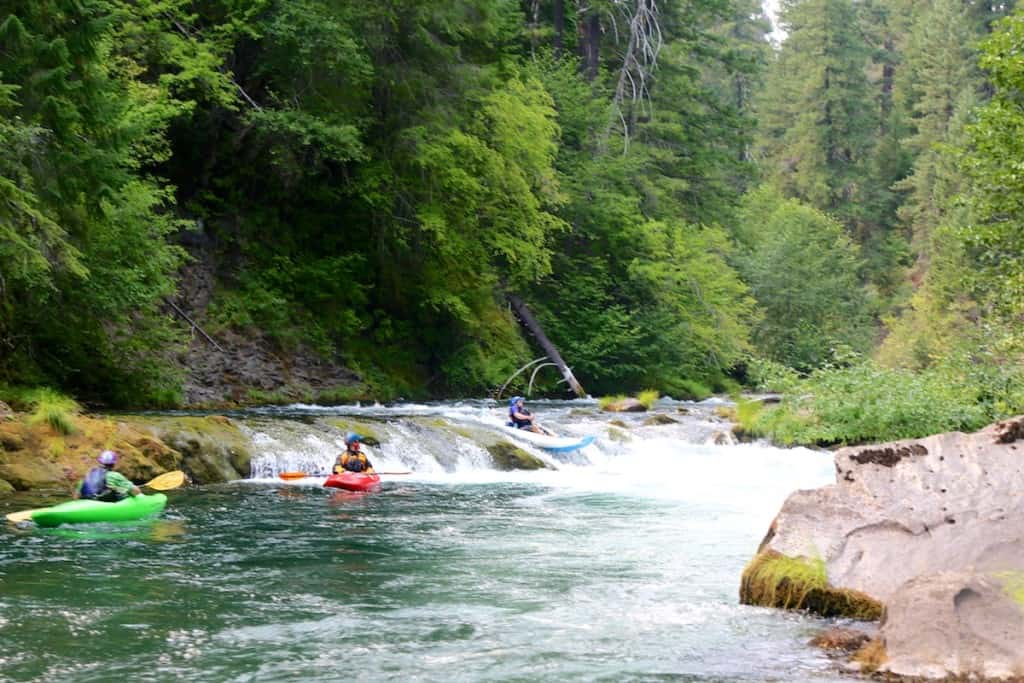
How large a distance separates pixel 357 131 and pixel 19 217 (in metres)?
11.1

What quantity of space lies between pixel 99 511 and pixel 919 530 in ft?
26.0

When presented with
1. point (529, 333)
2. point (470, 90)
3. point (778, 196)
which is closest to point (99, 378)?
point (470, 90)

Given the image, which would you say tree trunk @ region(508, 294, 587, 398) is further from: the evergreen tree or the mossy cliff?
the evergreen tree

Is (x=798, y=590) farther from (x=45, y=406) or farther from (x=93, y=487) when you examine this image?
(x=45, y=406)

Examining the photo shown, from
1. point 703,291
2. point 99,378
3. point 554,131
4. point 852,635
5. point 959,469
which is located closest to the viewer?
point 852,635

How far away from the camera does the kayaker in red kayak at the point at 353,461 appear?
51.9 ft

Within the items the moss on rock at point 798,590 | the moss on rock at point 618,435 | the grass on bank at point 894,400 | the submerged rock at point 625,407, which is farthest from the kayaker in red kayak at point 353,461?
the submerged rock at point 625,407

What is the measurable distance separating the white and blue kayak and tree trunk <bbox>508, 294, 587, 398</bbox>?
10.5 meters

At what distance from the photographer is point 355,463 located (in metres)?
15.8

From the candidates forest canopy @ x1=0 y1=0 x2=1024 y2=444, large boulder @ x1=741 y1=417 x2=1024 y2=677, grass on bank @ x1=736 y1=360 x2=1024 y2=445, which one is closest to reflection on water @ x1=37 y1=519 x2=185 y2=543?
forest canopy @ x1=0 y1=0 x2=1024 y2=444

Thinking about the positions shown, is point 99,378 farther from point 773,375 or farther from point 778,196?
point 778,196

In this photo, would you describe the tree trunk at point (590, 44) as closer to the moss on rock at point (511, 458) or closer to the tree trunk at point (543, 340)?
the tree trunk at point (543, 340)

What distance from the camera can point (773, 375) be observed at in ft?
68.2

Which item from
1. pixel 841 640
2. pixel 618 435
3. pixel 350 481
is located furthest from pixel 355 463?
pixel 841 640
